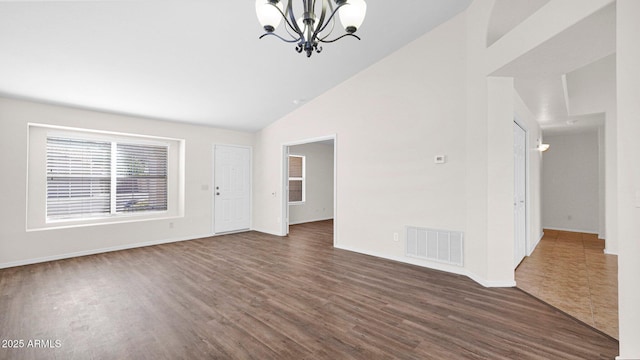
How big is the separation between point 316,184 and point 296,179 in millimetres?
785

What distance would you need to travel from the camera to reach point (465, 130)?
351 cm

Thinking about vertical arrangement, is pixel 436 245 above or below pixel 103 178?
below

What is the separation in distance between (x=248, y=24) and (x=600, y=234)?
318 inches

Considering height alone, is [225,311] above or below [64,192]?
→ below

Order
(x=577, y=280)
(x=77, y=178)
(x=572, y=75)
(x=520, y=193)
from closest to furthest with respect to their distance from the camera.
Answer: (x=577, y=280) → (x=520, y=193) → (x=572, y=75) → (x=77, y=178)

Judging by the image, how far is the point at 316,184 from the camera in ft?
28.0

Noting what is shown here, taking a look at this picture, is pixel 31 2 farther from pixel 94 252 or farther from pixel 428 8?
pixel 428 8

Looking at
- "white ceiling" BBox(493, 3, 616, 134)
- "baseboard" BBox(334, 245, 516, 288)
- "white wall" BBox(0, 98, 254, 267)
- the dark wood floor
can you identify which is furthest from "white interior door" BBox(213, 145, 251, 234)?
"white ceiling" BBox(493, 3, 616, 134)

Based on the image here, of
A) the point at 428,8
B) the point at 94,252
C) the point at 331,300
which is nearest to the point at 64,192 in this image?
the point at 94,252

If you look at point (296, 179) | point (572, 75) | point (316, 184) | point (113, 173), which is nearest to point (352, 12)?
point (572, 75)

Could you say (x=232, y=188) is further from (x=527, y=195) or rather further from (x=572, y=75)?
(x=572, y=75)

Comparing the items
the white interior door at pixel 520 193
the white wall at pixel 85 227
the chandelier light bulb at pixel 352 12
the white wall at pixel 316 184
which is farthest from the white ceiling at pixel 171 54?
the white wall at pixel 316 184

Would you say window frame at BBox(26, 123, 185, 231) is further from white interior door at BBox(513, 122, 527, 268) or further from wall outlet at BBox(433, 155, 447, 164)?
white interior door at BBox(513, 122, 527, 268)

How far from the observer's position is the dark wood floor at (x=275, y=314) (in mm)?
1964
